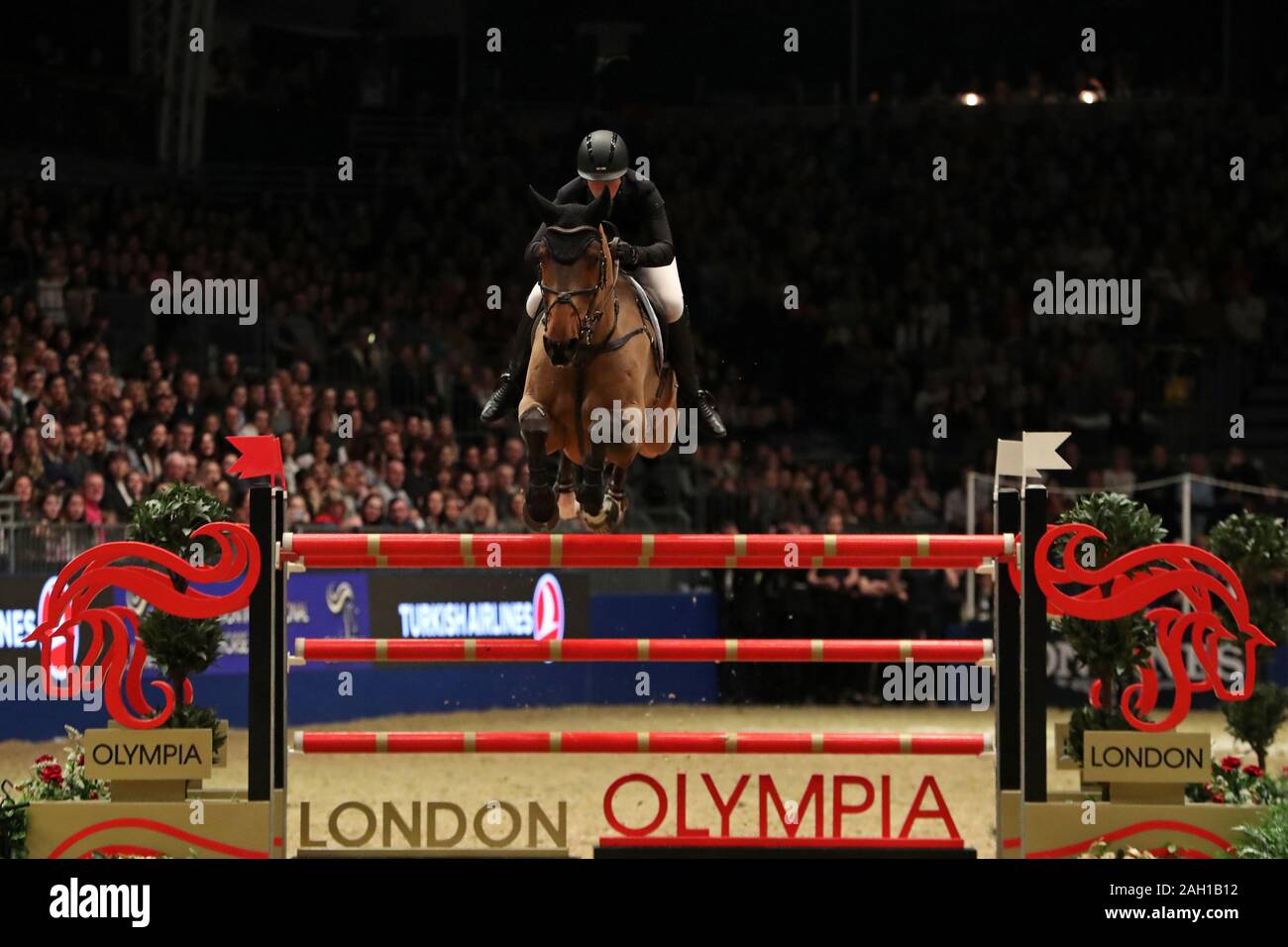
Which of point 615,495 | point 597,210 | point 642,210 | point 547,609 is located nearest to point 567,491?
point 615,495

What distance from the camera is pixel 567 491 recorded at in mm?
7699

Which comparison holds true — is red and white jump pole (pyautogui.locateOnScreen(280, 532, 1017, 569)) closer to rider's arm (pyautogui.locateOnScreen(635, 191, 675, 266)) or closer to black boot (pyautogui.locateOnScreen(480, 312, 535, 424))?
Result: black boot (pyautogui.locateOnScreen(480, 312, 535, 424))

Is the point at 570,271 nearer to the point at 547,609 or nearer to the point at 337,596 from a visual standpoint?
the point at 337,596

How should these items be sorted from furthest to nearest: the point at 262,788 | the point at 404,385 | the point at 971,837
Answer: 1. the point at 404,385
2. the point at 971,837
3. the point at 262,788

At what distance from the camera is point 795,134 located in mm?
19547

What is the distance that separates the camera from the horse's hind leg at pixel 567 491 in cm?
764

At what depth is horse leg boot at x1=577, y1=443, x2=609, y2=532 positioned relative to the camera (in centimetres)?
715

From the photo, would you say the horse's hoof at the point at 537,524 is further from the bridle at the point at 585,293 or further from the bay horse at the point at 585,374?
the bridle at the point at 585,293

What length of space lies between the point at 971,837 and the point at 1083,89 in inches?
555

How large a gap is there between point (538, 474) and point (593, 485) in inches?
10.4

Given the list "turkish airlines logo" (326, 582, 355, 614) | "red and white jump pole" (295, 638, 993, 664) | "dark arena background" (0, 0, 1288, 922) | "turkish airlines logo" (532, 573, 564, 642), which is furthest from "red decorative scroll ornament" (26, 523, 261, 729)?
"turkish airlines logo" (532, 573, 564, 642)

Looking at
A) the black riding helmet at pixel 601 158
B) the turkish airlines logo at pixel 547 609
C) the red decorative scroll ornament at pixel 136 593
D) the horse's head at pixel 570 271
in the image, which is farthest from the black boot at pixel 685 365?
the turkish airlines logo at pixel 547 609

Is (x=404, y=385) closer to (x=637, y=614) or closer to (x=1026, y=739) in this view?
(x=637, y=614)
